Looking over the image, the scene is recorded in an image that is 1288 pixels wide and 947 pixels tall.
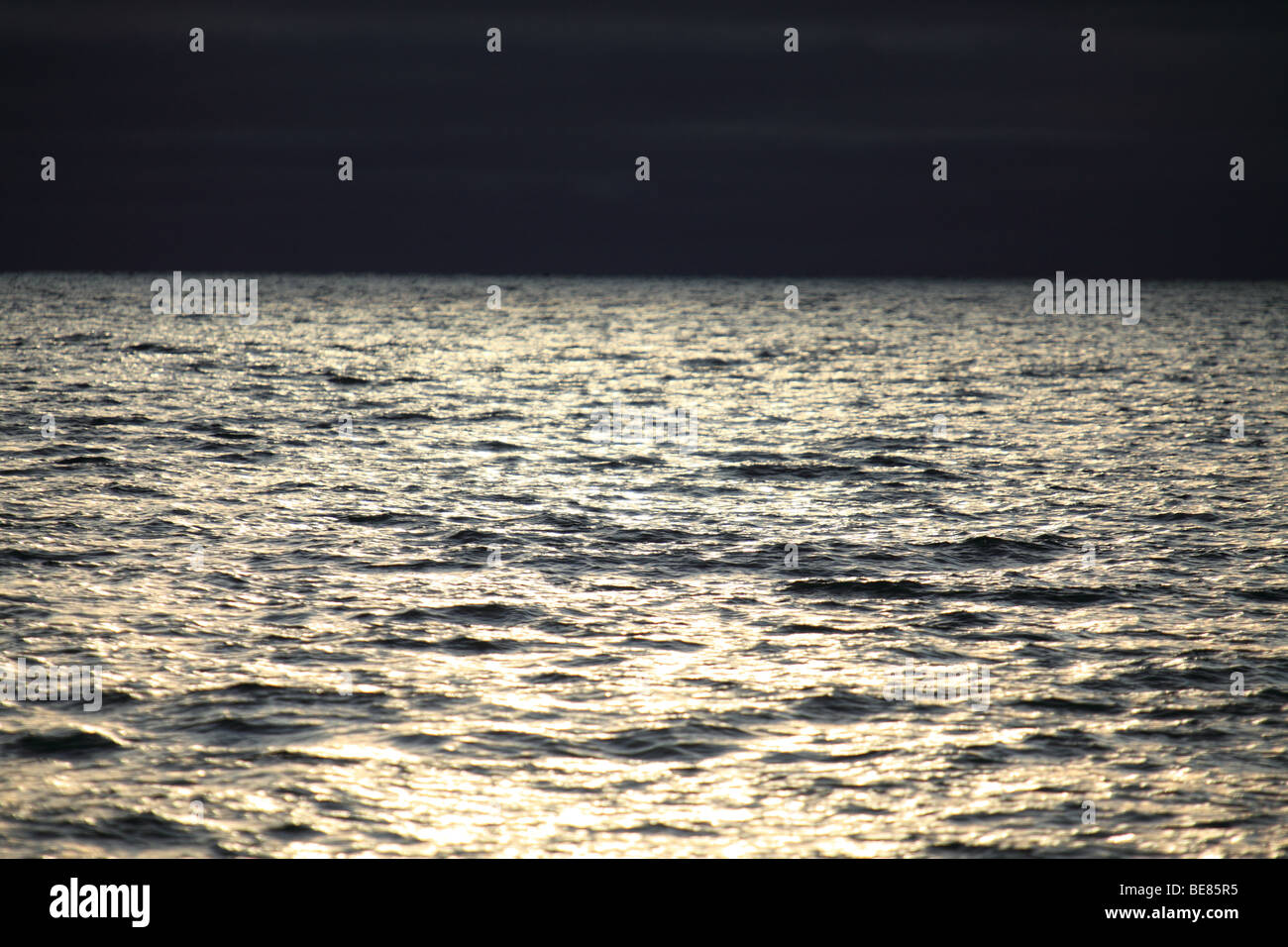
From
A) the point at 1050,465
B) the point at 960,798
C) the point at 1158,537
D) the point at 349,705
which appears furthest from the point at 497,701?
the point at 1050,465

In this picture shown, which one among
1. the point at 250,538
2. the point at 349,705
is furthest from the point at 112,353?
the point at 349,705

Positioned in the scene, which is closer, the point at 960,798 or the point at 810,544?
the point at 960,798

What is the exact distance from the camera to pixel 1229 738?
11.9 meters

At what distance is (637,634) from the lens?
15.0 metres

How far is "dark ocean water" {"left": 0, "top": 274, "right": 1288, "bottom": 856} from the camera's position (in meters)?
9.99

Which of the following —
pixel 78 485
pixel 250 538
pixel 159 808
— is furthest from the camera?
pixel 78 485

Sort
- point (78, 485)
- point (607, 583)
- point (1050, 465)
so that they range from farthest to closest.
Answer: point (1050, 465) < point (78, 485) < point (607, 583)

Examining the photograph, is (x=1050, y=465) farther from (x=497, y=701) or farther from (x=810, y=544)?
(x=497, y=701)

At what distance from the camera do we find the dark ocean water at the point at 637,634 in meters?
9.99

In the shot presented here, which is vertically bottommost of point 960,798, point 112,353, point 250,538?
point 960,798
